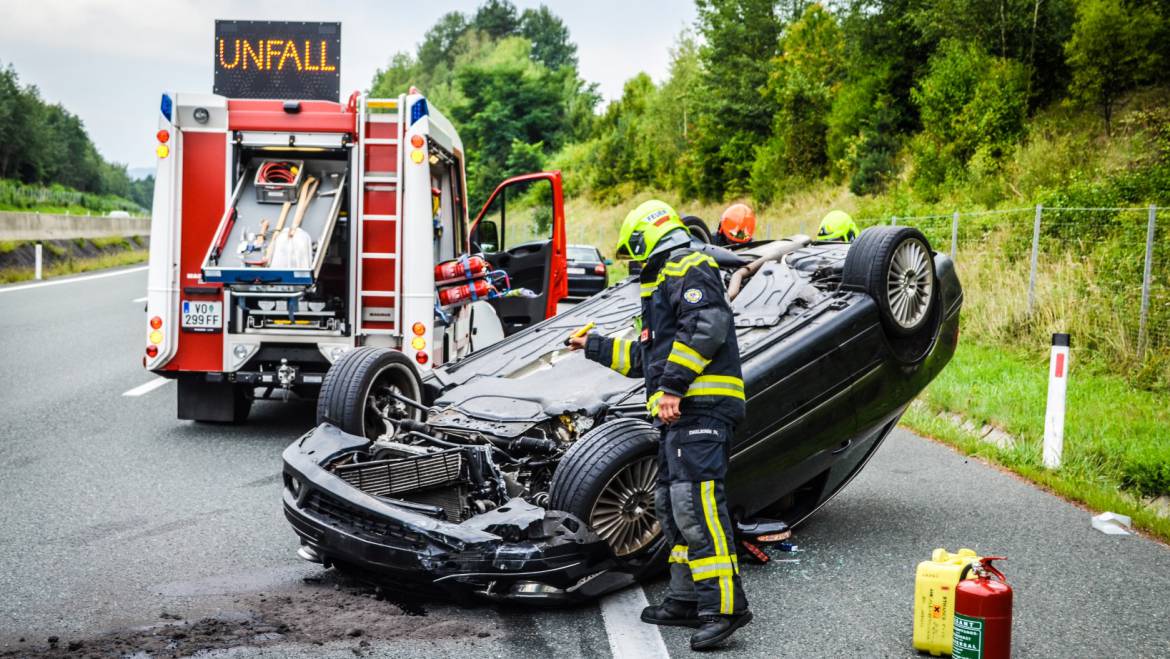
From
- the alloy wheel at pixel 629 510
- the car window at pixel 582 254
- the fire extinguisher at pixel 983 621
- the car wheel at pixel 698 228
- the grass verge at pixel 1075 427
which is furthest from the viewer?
the car window at pixel 582 254

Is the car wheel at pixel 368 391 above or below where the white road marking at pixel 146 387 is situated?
above

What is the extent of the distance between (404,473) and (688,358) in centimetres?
143

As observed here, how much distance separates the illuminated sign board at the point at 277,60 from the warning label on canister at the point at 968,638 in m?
7.48

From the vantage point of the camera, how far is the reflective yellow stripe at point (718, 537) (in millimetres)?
4082

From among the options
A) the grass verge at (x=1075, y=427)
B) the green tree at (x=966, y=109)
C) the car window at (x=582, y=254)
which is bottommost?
the grass verge at (x=1075, y=427)

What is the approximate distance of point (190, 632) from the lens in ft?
13.1

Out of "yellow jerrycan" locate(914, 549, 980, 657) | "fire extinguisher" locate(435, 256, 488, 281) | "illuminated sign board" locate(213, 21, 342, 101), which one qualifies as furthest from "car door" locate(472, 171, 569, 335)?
"yellow jerrycan" locate(914, 549, 980, 657)

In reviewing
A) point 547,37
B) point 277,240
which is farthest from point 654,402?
point 547,37

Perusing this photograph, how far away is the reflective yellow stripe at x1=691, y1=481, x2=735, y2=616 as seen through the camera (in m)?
4.08

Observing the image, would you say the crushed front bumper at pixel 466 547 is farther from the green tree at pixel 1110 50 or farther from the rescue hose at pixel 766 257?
the green tree at pixel 1110 50

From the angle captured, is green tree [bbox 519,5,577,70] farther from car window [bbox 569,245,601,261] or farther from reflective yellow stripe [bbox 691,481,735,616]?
reflective yellow stripe [bbox 691,481,735,616]

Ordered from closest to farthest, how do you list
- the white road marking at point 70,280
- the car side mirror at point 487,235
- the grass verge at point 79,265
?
the car side mirror at point 487,235 < the white road marking at point 70,280 < the grass verge at point 79,265

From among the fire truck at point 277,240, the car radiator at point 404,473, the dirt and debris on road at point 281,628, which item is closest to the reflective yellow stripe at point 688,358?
the car radiator at point 404,473

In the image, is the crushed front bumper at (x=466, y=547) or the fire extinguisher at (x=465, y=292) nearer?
the crushed front bumper at (x=466, y=547)
